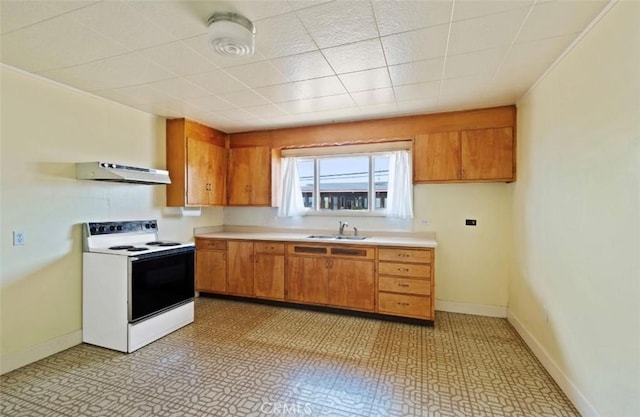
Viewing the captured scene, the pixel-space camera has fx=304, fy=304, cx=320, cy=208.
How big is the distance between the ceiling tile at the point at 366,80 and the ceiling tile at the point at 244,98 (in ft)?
3.12

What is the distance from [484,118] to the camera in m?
3.54

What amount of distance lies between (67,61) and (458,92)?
3469mm

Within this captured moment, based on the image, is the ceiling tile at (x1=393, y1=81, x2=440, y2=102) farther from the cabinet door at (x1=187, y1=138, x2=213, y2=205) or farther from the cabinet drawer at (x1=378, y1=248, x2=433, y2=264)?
the cabinet door at (x1=187, y1=138, x2=213, y2=205)

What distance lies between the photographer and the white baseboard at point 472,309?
375 centimetres

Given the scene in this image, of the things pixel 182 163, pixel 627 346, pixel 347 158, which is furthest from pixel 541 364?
pixel 182 163

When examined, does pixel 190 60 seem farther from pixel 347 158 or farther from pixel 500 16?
pixel 347 158

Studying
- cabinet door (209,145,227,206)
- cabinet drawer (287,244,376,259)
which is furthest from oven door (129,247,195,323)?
cabinet drawer (287,244,376,259)

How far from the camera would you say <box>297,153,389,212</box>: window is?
14.3 ft

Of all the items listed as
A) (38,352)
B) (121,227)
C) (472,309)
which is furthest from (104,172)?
(472,309)

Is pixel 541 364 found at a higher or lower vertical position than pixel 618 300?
lower

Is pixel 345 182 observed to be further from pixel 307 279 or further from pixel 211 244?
pixel 211 244

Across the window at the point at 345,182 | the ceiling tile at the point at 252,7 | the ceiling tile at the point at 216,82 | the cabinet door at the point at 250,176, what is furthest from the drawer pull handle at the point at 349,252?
the ceiling tile at the point at 252,7

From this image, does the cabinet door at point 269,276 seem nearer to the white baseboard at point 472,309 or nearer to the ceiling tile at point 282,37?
the white baseboard at point 472,309

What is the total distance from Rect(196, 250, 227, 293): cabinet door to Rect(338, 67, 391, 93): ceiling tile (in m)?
2.90
